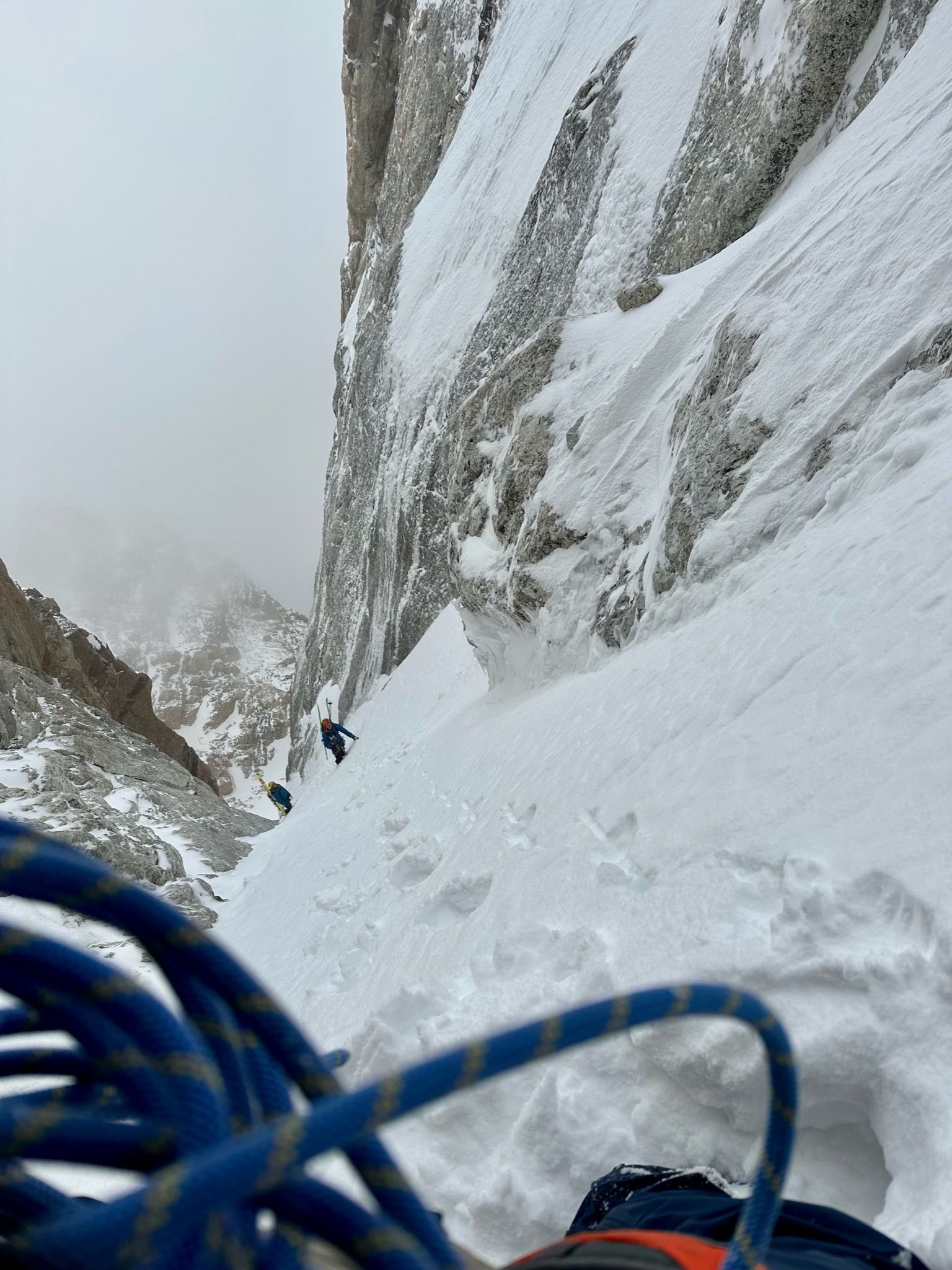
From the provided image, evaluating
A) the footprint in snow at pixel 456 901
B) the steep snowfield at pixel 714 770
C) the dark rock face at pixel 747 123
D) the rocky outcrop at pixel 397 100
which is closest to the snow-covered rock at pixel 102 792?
the steep snowfield at pixel 714 770

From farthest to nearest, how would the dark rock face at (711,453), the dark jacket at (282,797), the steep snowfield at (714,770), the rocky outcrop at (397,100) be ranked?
the rocky outcrop at (397,100)
the dark jacket at (282,797)
the dark rock face at (711,453)
the steep snowfield at (714,770)

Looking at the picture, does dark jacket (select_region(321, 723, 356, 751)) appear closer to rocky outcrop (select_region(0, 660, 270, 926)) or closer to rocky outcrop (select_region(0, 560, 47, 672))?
rocky outcrop (select_region(0, 660, 270, 926))

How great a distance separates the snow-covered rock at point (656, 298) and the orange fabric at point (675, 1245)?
13.8 feet

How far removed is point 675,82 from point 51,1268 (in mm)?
14776

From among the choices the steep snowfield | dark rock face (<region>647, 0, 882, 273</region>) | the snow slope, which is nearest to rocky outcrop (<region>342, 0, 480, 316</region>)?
dark rock face (<region>647, 0, 882, 273</region>)

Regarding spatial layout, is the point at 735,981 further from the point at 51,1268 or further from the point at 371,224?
the point at 371,224

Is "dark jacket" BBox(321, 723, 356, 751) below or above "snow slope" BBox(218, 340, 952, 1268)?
above

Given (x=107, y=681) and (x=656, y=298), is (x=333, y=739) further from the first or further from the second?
(x=107, y=681)

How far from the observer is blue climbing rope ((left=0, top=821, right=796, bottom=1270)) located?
1.77ft

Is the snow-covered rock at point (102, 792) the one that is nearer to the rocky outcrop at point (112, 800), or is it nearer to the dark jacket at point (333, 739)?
the rocky outcrop at point (112, 800)

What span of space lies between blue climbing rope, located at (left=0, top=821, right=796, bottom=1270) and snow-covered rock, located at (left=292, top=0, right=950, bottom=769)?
14.5 ft

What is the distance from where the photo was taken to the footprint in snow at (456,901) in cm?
362

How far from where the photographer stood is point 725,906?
226cm

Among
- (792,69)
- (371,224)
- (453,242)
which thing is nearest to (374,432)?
(453,242)
